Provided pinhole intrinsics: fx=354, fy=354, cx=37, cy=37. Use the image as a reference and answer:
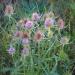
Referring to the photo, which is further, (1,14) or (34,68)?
(1,14)

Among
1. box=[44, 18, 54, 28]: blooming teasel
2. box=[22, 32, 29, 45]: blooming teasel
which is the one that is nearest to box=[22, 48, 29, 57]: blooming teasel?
box=[22, 32, 29, 45]: blooming teasel

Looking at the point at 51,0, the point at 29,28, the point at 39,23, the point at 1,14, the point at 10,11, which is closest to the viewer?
the point at 29,28

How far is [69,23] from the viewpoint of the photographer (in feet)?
10.9

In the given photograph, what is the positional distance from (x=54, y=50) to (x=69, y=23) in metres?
0.45

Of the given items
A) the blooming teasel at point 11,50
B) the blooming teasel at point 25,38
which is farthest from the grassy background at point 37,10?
the blooming teasel at point 25,38

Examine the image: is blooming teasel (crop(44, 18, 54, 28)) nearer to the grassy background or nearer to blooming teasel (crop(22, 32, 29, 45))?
blooming teasel (crop(22, 32, 29, 45))

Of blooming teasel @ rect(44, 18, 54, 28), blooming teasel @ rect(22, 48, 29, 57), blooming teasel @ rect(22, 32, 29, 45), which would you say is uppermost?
blooming teasel @ rect(44, 18, 54, 28)

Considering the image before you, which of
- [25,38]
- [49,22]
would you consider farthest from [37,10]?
[25,38]

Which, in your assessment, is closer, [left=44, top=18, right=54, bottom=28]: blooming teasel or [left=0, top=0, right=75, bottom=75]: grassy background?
[left=44, top=18, right=54, bottom=28]: blooming teasel

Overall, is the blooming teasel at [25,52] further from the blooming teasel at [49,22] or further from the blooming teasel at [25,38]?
the blooming teasel at [49,22]

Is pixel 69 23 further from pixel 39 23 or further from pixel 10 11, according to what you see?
pixel 10 11

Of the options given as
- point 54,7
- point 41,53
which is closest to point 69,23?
point 54,7

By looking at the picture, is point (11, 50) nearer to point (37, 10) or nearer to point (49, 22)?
point (49, 22)

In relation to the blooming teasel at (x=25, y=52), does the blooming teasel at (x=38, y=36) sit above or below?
above
